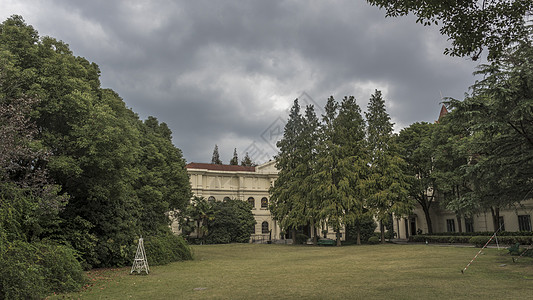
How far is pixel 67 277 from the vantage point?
1071cm

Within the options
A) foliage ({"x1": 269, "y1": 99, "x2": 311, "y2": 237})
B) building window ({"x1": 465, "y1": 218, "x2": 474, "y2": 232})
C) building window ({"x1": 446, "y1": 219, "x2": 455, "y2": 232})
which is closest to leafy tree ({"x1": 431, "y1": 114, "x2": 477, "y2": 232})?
building window ({"x1": 465, "y1": 218, "x2": 474, "y2": 232})

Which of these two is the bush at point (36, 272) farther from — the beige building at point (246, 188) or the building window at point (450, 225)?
the beige building at point (246, 188)

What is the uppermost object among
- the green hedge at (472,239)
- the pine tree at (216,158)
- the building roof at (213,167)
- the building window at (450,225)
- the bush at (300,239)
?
the pine tree at (216,158)

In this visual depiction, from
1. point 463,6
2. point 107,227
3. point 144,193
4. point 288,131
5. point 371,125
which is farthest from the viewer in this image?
point 288,131

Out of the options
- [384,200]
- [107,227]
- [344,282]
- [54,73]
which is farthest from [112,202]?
[384,200]

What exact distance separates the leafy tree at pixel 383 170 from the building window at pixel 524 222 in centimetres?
905

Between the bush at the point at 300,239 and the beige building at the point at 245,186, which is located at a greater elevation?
the beige building at the point at 245,186

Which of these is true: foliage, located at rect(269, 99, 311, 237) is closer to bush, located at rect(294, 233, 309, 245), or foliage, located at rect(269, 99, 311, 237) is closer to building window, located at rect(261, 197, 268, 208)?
bush, located at rect(294, 233, 309, 245)

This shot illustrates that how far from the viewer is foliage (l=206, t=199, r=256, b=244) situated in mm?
47062

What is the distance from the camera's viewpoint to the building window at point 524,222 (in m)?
30.8

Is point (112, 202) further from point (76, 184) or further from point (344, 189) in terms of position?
point (344, 189)

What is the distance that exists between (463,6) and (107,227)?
17453 mm

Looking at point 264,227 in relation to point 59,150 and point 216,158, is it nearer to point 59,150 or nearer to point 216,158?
point 216,158

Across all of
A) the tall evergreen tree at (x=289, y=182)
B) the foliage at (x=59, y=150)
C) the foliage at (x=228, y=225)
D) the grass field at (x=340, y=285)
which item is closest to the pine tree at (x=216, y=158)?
the foliage at (x=228, y=225)
